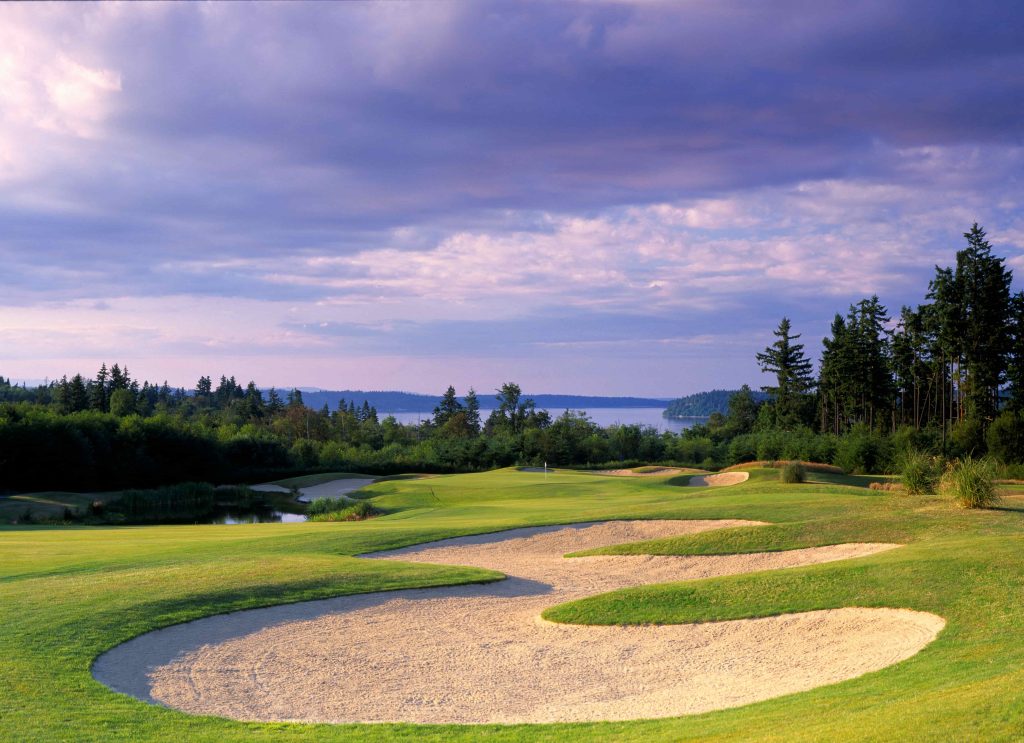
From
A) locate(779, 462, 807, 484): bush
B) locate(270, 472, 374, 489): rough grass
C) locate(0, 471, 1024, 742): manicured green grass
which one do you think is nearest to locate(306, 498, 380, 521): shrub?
locate(0, 471, 1024, 742): manicured green grass

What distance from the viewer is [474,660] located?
11.3 metres

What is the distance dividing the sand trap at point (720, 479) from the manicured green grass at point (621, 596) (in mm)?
12600

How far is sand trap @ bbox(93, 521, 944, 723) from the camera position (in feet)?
30.7

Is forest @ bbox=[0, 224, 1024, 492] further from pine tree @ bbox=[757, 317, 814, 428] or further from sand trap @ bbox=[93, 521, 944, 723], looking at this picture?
sand trap @ bbox=[93, 521, 944, 723]

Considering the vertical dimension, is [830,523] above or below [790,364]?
Answer: below

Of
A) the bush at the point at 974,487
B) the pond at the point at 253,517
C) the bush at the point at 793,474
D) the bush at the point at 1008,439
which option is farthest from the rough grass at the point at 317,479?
→ the bush at the point at 974,487

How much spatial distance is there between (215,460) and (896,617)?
62.0 meters

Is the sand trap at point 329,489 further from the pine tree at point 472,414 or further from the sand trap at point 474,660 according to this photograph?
the pine tree at point 472,414

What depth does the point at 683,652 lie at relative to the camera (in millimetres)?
11445

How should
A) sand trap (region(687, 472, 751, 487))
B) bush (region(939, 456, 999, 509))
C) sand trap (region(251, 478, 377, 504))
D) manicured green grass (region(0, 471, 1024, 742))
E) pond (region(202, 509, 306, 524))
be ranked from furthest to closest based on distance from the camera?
sand trap (region(251, 478, 377, 504)), pond (region(202, 509, 306, 524)), sand trap (region(687, 472, 751, 487)), bush (region(939, 456, 999, 509)), manicured green grass (region(0, 471, 1024, 742))

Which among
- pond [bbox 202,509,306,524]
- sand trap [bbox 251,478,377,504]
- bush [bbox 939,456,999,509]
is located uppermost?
bush [bbox 939,456,999,509]

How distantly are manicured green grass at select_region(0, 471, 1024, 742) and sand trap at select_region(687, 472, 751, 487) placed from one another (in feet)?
41.3

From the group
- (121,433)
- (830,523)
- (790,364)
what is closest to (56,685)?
(830,523)

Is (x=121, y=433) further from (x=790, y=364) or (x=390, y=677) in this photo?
(x=790, y=364)
